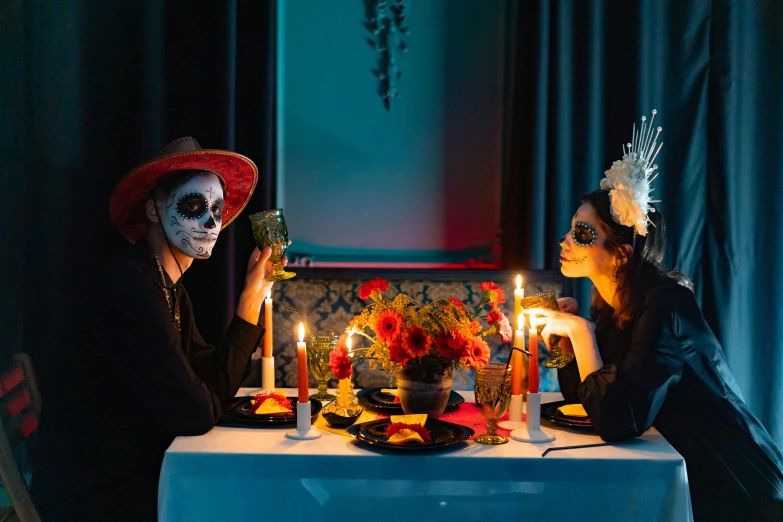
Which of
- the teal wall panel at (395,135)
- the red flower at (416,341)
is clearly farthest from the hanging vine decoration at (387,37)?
the red flower at (416,341)

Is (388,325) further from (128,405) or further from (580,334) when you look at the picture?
(128,405)

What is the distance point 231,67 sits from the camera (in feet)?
9.25

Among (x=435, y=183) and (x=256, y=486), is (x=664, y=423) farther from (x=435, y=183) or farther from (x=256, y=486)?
(x=435, y=183)

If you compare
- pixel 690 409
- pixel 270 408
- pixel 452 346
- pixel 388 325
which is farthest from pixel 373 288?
pixel 690 409

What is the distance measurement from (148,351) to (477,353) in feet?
2.50

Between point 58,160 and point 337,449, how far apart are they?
1.41m

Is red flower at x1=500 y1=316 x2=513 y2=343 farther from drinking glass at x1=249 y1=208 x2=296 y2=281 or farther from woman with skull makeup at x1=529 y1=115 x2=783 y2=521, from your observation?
drinking glass at x1=249 y1=208 x2=296 y2=281

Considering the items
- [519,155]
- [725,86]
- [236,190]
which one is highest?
[725,86]

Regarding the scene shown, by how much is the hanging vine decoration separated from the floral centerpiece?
174 centimetres

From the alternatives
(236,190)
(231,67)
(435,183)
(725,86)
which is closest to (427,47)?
(435,183)

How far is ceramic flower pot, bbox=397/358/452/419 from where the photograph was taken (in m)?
A: 1.74

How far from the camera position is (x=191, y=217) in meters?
1.85

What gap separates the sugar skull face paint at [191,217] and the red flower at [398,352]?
1.83ft

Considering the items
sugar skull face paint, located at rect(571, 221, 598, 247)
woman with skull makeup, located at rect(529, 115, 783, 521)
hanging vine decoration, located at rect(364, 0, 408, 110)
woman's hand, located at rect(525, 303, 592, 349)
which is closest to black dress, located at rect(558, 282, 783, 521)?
woman with skull makeup, located at rect(529, 115, 783, 521)
